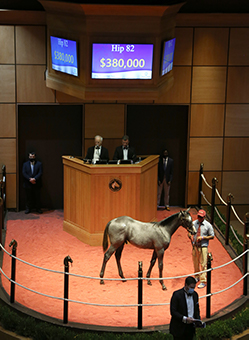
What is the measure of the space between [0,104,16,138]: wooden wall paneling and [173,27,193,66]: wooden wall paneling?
4.24 meters

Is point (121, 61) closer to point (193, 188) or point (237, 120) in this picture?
point (237, 120)

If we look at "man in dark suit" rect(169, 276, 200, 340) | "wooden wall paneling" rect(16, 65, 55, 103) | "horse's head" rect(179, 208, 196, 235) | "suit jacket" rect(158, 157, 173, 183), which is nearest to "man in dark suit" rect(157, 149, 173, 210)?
"suit jacket" rect(158, 157, 173, 183)

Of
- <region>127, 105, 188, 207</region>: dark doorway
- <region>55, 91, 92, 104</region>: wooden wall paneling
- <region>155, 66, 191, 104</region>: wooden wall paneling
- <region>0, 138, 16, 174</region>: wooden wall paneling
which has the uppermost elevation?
<region>155, 66, 191, 104</region>: wooden wall paneling

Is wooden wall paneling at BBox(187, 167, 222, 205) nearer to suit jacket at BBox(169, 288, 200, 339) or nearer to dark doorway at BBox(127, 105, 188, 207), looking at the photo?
dark doorway at BBox(127, 105, 188, 207)

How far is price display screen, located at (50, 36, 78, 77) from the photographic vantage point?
35.9 feet

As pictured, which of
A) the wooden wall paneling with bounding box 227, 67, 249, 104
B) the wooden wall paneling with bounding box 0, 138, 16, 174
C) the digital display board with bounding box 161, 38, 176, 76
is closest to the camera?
the digital display board with bounding box 161, 38, 176, 76

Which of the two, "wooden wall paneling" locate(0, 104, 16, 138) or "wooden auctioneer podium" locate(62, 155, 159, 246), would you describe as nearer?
"wooden auctioneer podium" locate(62, 155, 159, 246)

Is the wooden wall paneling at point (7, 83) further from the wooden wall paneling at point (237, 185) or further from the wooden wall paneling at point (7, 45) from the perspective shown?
the wooden wall paneling at point (237, 185)

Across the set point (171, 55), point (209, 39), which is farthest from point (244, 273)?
point (209, 39)

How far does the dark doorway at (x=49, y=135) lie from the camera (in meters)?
12.9

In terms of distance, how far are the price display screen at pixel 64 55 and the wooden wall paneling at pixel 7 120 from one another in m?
1.72

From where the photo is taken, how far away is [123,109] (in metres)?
13.0

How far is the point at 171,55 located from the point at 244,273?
210 inches

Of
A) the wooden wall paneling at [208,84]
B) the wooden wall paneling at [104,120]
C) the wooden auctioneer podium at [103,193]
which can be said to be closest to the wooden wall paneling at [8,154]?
the wooden wall paneling at [104,120]
